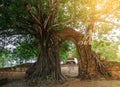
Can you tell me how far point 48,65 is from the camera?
30.8 feet

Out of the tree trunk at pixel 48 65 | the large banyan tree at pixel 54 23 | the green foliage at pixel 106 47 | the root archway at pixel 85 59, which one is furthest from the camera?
the green foliage at pixel 106 47

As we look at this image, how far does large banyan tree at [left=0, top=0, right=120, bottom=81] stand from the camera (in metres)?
8.40

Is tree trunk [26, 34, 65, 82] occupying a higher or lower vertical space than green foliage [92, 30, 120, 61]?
lower

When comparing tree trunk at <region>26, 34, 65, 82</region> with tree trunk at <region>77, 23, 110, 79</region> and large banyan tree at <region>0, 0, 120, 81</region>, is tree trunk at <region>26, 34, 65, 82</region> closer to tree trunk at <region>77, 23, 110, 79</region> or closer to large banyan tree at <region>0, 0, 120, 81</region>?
large banyan tree at <region>0, 0, 120, 81</region>

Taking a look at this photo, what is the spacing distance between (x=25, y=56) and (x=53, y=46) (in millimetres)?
3171

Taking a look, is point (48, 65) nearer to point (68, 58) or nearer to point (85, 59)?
point (85, 59)

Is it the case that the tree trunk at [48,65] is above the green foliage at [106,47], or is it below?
below

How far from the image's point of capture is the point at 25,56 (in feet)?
41.3

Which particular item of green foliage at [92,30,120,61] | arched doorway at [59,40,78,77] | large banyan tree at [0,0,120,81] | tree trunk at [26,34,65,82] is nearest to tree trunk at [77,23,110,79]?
large banyan tree at [0,0,120,81]

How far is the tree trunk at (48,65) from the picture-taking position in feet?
29.6

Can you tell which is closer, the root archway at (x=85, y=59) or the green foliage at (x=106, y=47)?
the root archway at (x=85, y=59)

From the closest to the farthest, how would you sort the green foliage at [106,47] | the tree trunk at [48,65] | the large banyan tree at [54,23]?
1. the large banyan tree at [54,23]
2. the tree trunk at [48,65]
3. the green foliage at [106,47]

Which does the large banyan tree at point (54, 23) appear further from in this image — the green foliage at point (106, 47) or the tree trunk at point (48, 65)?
the green foliage at point (106, 47)

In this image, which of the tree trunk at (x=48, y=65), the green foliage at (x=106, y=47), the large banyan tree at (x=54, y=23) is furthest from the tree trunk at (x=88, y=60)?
the green foliage at (x=106, y=47)
